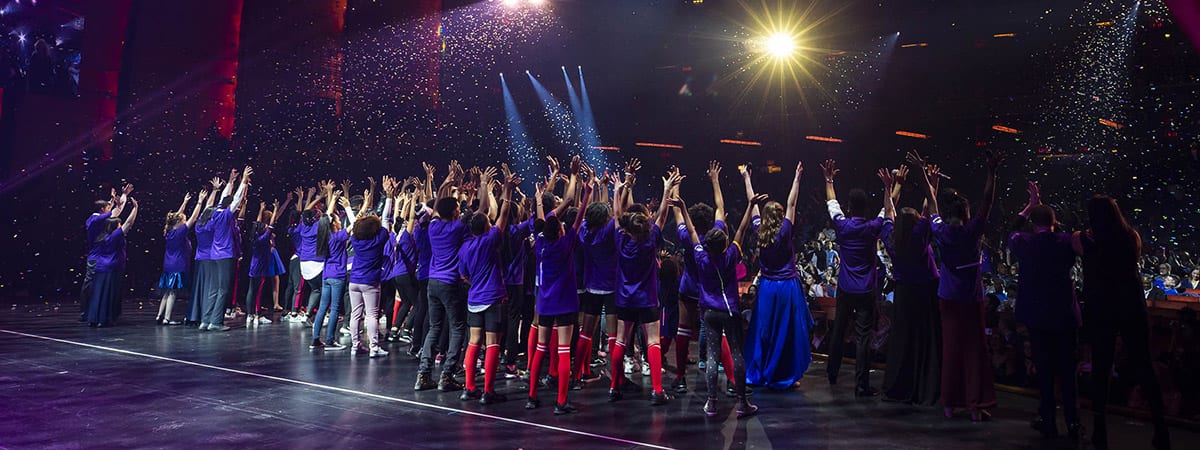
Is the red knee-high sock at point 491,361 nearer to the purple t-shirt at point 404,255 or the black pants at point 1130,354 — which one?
the purple t-shirt at point 404,255

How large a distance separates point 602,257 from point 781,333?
1.85 meters

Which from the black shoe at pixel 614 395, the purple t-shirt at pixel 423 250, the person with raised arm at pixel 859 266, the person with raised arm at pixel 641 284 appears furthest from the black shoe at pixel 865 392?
the purple t-shirt at pixel 423 250

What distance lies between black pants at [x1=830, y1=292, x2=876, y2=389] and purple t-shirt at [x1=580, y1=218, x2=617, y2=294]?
215 cm

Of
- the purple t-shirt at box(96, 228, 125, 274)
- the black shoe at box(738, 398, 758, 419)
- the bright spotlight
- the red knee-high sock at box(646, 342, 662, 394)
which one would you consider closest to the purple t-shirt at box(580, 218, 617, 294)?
the red knee-high sock at box(646, 342, 662, 394)

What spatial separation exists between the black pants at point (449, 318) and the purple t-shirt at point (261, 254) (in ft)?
19.3

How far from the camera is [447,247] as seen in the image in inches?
242

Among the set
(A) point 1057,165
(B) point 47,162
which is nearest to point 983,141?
(A) point 1057,165

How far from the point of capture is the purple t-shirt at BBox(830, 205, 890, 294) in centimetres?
623

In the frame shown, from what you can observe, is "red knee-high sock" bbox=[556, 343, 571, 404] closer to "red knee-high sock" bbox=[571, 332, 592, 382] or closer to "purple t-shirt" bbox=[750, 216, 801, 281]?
"red knee-high sock" bbox=[571, 332, 592, 382]

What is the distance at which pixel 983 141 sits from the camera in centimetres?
1518

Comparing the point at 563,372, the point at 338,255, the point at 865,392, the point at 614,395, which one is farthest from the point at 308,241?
the point at 865,392

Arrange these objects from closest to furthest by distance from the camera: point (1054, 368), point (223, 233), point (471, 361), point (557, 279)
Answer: point (1054, 368)
point (557, 279)
point (471, 361)
point (223, 233)

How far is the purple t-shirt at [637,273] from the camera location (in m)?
5.86

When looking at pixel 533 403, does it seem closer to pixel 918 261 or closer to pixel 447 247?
pixel 447 247
